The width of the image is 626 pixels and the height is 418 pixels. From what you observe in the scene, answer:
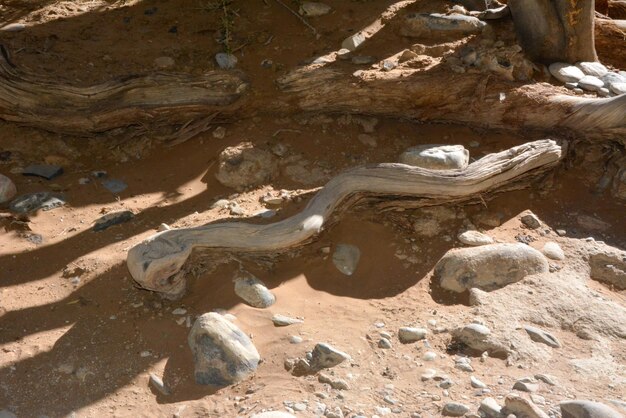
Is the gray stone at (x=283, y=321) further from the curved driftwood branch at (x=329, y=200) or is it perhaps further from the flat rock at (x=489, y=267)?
the flat rock at (x=489, y=267)

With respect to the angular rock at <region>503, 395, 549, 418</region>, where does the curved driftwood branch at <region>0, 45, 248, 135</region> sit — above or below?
above

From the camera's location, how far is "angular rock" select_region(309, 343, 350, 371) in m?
3.62

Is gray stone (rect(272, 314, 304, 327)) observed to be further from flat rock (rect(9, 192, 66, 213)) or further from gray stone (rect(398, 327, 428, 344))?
flat rock (rect(9, 192, 66, 213))

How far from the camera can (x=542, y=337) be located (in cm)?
377

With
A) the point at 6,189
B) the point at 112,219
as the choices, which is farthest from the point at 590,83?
the point at 6,189

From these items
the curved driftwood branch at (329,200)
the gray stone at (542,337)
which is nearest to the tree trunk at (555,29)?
the curved driftwood branch at (329,200)

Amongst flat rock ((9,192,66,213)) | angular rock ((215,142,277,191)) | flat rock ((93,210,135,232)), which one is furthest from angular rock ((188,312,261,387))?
flat rock ((9,192,66,213))

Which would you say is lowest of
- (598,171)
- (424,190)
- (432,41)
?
(598,171)

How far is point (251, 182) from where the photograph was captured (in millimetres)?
4863

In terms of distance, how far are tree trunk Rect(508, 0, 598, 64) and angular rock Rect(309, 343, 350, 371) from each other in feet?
9.30

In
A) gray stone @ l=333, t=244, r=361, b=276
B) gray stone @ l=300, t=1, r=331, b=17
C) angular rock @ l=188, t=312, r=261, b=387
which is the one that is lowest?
gray stone @ l=333, t=244, r=361, b=276

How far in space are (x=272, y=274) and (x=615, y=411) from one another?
1.87 meters

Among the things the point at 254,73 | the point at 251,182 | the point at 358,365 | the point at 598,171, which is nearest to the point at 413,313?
the point at 358,365

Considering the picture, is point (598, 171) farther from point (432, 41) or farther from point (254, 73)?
point (254, 73)
